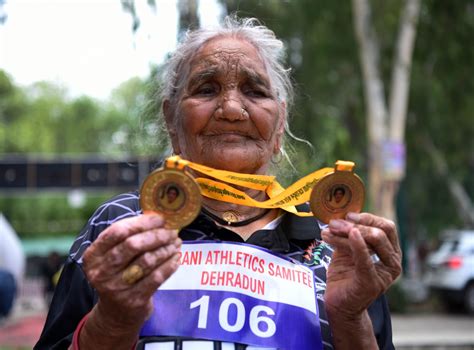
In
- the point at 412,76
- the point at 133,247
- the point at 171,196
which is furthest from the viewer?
the point at 412,76

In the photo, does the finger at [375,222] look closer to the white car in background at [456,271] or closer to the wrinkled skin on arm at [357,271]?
the wrinkled skin on arm at [357,271]

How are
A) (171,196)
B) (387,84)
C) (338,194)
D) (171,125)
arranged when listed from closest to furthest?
(171,196)
(338,194)
(171,125)
(387,84)

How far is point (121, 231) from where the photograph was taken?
1436mm

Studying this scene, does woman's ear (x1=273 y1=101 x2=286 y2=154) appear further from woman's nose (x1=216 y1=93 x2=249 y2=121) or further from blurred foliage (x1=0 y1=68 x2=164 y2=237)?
blurred foliage (x1=0 y1=68 x2=164 y2=237)

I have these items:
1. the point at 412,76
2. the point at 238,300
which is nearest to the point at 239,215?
the point at 238,300

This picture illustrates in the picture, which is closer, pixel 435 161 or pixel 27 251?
pixel 435 161

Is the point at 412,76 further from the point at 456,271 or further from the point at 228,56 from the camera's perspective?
the point at 228,56

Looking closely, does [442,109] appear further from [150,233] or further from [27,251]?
[27,251]

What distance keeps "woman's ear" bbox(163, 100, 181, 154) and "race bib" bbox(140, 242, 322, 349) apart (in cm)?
37

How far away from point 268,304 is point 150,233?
1.66ft

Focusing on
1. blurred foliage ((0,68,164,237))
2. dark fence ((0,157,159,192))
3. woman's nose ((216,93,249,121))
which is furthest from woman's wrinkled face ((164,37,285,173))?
blurred foliage ((0,68,164,237))

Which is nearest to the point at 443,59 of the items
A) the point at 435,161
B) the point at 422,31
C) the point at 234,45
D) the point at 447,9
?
the point at 422,31

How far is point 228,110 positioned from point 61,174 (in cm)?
1907

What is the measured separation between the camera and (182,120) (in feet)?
6.56
